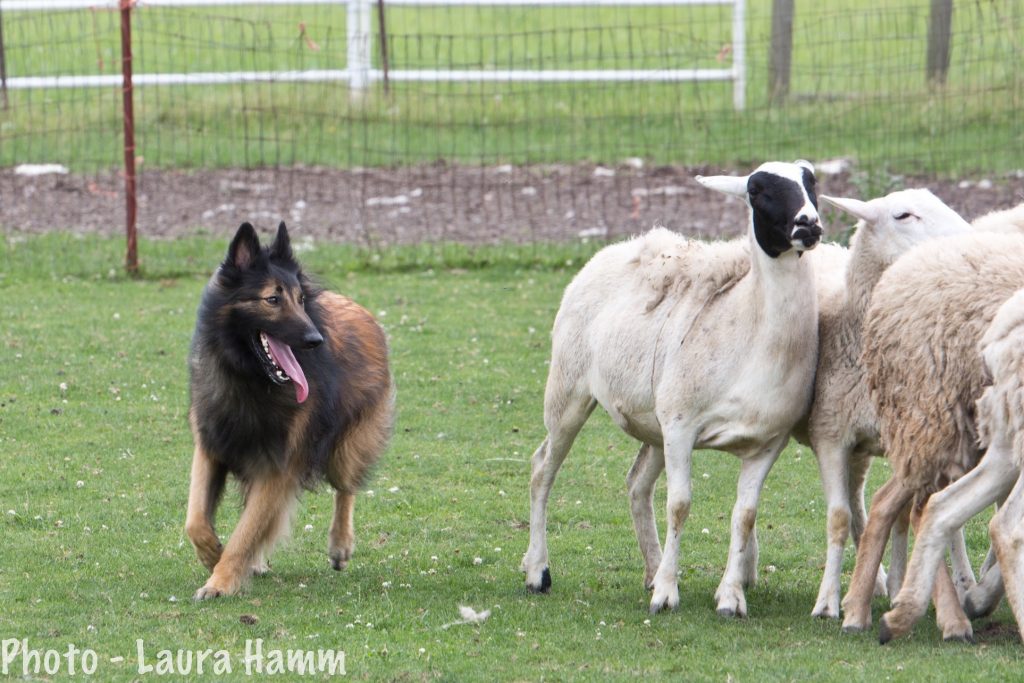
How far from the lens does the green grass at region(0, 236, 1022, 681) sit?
579 cm

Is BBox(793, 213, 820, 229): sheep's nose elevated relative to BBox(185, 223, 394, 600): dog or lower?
elevated

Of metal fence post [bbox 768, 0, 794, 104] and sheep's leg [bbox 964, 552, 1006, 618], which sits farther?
metal fence post [bbox 768, 0, 794, 104]

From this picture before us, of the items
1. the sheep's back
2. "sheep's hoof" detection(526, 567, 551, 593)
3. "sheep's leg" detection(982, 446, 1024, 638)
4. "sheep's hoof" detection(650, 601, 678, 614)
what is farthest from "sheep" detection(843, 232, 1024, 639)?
"sheep's hoof" detection(526, 567, 551, 593)

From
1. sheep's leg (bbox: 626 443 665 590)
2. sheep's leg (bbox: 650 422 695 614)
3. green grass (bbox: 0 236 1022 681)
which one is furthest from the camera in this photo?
sheep's leg (bbox: 626 443 665 590)

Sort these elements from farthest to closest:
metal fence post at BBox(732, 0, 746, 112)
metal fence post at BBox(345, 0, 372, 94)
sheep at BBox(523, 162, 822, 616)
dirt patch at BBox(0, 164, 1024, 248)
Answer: metal fence post at BBox(732, 0, 746, 112)
metal fence post at BBox(345, 0, 372, 94)
dirt patch at BBox(0, 164, 1024, 248)
sheep at BBox(523, 162, 822, 616)

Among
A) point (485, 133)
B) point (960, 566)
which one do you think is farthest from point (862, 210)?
point (485, 133)

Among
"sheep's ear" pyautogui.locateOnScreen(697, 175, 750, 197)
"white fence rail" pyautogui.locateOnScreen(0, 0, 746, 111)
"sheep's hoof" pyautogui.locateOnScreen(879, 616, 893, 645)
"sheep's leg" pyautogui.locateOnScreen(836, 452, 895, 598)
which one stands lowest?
"sheep's hoof" pyautogui.locateOnScreen(879, 616, 893, 645)

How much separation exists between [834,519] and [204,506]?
2.77 metres

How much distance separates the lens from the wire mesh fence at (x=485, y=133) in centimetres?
1554

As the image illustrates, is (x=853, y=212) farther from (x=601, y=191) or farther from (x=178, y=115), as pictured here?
(x=178, y=115)

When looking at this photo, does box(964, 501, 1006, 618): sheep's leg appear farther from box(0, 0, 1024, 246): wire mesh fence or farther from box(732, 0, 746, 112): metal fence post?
box(732, 0, 746, 112): metal fence post

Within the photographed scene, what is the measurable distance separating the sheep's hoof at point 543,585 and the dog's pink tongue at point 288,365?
4.33 feet

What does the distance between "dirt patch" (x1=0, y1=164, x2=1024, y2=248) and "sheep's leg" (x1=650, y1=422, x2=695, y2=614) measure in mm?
7652

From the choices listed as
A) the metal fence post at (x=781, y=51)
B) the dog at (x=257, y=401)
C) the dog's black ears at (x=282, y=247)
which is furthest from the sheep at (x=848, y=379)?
the metal fence post at (x=781, y=51)
